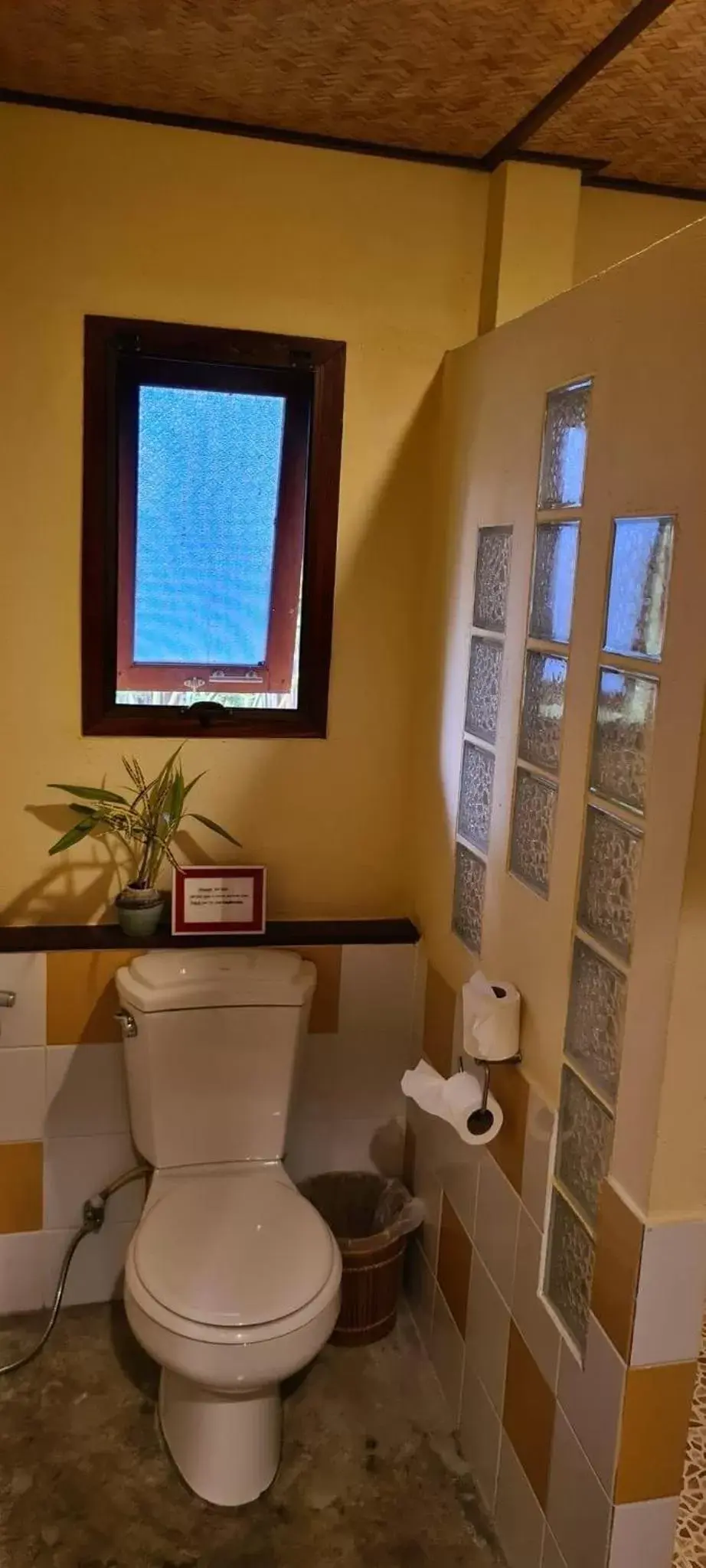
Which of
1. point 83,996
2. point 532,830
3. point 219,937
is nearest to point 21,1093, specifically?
point 83,996

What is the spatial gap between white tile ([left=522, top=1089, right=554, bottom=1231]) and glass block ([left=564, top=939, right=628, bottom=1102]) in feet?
0.43

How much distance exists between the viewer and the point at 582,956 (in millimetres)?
1602

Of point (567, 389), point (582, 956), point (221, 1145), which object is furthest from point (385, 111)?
point (221, 1145)

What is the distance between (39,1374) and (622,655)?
1.74 metres

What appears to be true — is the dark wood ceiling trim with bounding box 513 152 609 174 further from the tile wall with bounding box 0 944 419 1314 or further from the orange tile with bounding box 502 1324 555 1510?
the orange tile with bounding box 502 1324 555 1510

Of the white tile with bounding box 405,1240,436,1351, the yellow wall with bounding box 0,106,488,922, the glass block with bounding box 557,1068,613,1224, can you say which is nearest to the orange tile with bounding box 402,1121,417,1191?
the white tile with bounding box 405,1240,436,1351

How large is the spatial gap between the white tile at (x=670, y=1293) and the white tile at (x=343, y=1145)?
1100 mm

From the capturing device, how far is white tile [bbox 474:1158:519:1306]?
1.84 m

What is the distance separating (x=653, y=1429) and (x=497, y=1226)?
0.49m

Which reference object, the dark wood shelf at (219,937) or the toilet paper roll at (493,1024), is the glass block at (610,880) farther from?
the dark wood shelf at (219,937)

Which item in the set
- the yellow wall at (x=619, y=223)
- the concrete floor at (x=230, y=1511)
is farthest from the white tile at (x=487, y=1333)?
the yellow wall at (x=619, y=223)

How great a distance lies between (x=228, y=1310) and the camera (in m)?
1.79

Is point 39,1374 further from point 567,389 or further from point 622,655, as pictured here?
point 567,389

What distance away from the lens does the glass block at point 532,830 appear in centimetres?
174
